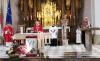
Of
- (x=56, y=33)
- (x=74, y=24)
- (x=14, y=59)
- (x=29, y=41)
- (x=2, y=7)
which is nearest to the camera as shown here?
(x=14, y=59)

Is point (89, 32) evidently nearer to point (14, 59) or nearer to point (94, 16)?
point (14, 59)

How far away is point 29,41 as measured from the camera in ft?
26.9

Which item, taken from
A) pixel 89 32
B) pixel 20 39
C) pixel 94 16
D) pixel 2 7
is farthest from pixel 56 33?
A: pixel 20 39

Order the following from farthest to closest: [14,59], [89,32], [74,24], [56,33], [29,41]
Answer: [74,24] → [56,33] → [89,32] → [29,41] → [14,59]

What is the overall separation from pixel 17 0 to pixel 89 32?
10.2 metres

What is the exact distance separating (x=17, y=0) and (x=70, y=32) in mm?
3694

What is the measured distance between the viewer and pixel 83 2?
2048cm

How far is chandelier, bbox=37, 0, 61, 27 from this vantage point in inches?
836

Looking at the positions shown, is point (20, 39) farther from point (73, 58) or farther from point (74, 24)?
point (74, 24)

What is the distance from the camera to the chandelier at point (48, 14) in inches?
836

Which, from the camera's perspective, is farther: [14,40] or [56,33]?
[56,33]

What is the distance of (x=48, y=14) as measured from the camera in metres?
21.5

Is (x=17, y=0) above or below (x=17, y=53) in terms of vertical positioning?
above

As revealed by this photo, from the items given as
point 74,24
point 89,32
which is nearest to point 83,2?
point 74,24
